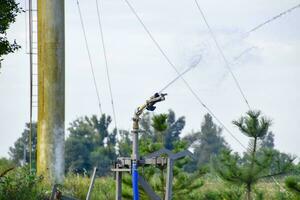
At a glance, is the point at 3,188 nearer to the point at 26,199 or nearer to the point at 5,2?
the point at 26,199

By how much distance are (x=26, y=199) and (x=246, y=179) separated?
6884 mm

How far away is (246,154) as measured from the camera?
2850cm

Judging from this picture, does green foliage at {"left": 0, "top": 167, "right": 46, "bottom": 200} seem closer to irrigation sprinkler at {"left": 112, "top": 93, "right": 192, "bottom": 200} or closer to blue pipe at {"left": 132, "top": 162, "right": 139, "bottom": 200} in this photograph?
irrigation sprinkler at {"left": 112, "top": 93, "right": 192, "bottom": 200}

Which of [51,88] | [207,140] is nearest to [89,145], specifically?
[207,140]

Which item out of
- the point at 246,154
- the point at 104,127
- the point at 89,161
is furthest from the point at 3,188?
the point at 104,127

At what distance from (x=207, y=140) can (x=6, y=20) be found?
8547 cm

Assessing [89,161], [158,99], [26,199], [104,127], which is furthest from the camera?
[104,127]

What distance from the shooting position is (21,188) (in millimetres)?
25078

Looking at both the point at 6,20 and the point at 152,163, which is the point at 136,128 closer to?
the point at 152,163

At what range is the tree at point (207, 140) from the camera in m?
110

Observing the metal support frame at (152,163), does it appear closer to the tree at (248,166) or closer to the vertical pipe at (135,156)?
the vertical pipe at (135,156)

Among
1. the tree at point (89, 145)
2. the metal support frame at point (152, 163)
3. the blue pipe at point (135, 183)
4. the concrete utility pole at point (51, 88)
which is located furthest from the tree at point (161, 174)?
the tree at point (89, 145)

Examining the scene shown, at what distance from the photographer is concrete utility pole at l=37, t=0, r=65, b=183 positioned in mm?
31328

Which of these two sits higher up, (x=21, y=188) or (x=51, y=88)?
(x=51, y=88)
